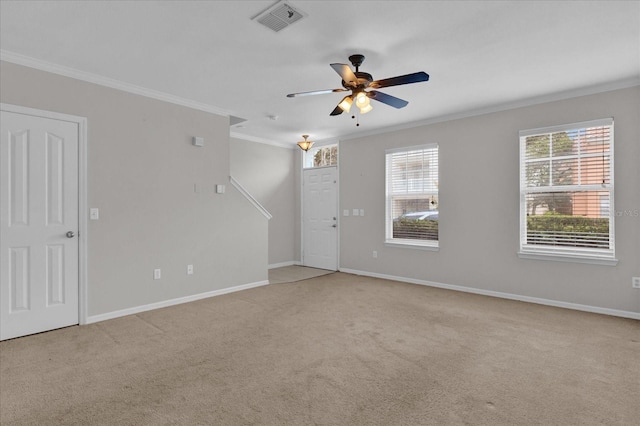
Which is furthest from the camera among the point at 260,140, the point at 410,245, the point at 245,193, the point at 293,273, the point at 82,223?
the point at 260,140

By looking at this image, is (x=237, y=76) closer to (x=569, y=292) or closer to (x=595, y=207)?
(x=595, y=207)

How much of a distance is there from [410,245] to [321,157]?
2.72 metres

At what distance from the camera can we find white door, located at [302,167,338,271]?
22.2 feet

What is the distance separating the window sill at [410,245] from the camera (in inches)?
213

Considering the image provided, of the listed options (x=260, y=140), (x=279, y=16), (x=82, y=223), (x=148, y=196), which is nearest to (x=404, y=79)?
(x=279, y=16)

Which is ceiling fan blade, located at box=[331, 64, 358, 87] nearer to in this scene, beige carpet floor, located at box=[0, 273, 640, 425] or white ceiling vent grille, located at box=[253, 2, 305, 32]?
white ceiling vent grille, located at box=[253, 2, 305, 32]

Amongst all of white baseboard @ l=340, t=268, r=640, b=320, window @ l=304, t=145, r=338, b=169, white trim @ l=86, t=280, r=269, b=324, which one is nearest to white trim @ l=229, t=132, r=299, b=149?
window @ l=304, t=145, r=338, b=169

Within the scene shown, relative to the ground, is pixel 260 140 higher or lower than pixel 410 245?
higher

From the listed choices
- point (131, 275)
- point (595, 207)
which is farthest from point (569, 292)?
point (131, 275)

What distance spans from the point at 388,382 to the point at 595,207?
11.3ft

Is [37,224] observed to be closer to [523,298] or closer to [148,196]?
[148,196]

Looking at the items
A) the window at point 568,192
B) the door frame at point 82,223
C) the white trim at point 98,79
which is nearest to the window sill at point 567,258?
the window at point 568,192

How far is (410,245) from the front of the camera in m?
5.64

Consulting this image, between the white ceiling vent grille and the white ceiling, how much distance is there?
4 cm
